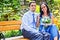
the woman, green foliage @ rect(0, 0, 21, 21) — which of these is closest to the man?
the woman

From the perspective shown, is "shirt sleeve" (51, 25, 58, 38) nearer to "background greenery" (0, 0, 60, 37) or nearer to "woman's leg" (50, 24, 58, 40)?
"woman's leg" (50, 24, 58, 40)

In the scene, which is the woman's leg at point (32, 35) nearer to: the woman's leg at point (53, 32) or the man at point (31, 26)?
the man at point (31, 26)

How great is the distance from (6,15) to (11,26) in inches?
96.4

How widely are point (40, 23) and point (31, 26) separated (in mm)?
239

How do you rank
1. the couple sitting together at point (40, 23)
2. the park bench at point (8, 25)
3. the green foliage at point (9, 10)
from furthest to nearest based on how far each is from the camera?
the green foliage at point (9, 10) → the park bench at point (8, 25) → the couple sitting together at point (40, 23)

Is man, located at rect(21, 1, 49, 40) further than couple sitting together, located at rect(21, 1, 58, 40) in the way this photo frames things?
No

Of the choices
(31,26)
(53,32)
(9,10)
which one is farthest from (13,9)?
(53,32)

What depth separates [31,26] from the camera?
653 centimetres

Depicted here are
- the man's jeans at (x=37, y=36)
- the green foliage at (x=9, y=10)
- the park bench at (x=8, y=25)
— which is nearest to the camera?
the man's jeans at (x=37, y=36)

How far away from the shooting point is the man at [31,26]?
6285 mm

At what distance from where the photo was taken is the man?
629 centimetres

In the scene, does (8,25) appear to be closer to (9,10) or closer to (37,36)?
(37,36)

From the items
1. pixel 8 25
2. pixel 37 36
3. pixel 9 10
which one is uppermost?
pixel 9 10

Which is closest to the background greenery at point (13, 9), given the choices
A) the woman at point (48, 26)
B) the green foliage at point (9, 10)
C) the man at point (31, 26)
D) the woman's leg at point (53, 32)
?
the green foliage at point (9, 10)
